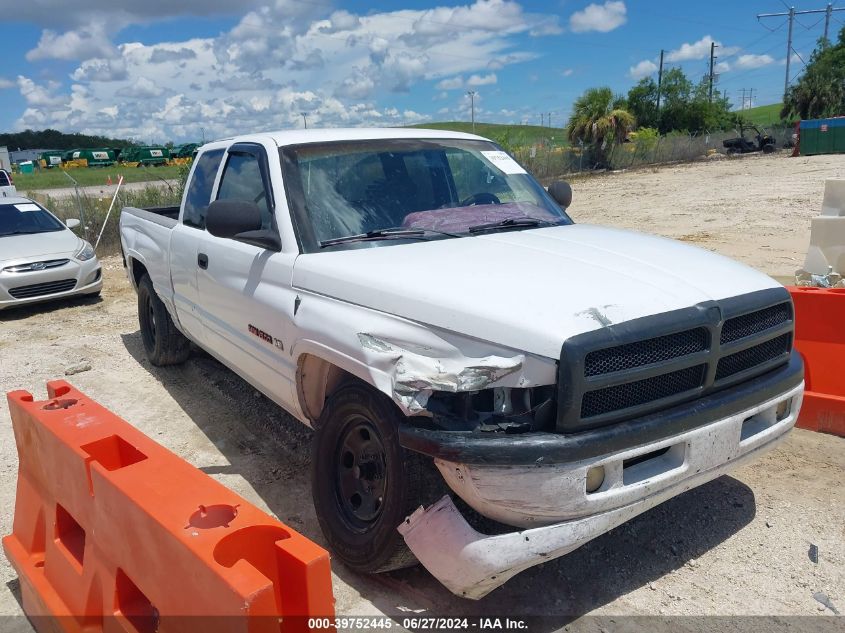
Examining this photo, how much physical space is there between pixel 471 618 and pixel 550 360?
1272 mm

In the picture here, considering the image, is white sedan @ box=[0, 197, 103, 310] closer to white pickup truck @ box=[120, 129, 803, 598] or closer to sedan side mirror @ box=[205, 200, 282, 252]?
white pickup truck @ box=[120, 129, 803, 598]

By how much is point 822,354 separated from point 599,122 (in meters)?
32.5

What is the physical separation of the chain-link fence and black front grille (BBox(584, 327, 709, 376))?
27.3m

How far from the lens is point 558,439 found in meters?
2.45

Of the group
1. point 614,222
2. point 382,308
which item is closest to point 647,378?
point 382,308

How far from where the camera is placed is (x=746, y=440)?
2.99 m

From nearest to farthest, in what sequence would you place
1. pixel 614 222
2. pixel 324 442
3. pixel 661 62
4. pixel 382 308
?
pixel 382 308 → pixel 324 442 → pixel 614 222 → pixel 661 62

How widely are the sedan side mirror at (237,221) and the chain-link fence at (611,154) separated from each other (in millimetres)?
26529

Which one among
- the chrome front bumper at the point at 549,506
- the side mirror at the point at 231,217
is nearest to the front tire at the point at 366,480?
the chrome front bumper at the point at 549,506

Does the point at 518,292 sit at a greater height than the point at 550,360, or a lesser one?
greater

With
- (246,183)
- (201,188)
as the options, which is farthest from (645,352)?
(201,188)

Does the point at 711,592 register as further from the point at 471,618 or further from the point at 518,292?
the point at 518,292

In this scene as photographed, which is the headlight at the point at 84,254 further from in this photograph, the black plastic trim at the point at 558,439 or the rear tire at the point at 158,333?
the black plastic trim at the point at 558,439

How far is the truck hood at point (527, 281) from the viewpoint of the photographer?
8.38ft
